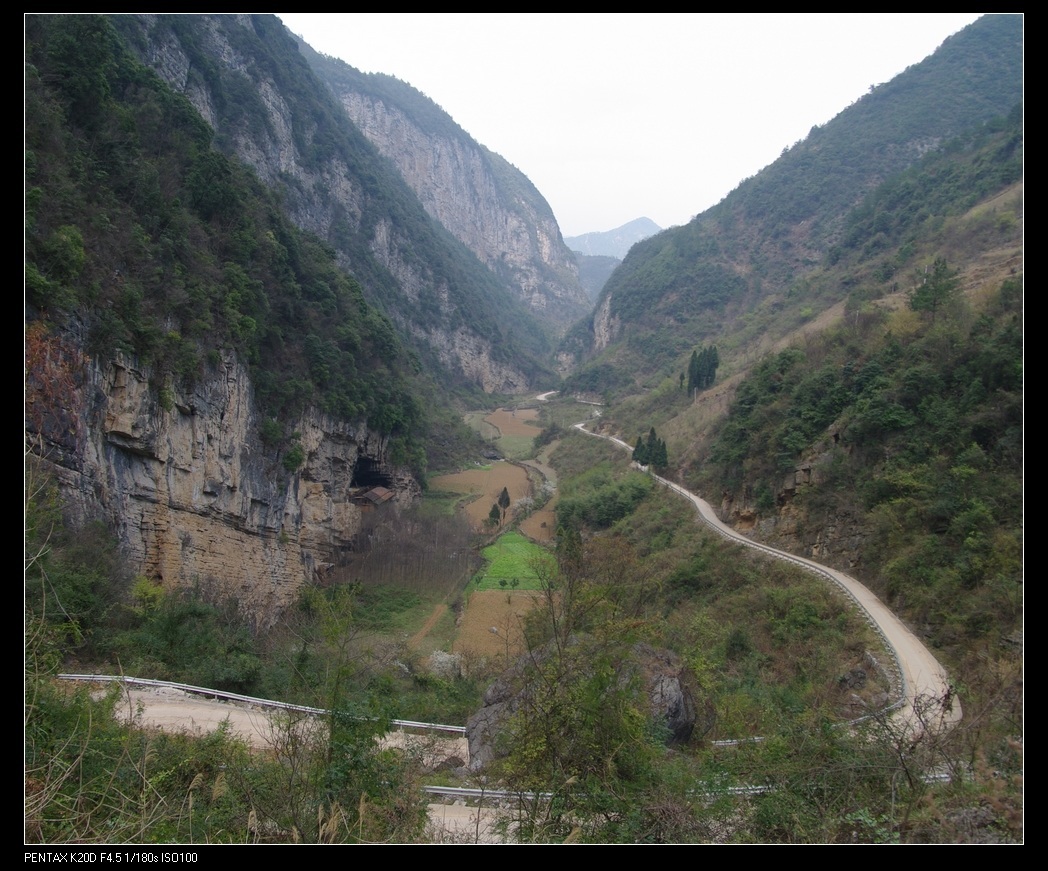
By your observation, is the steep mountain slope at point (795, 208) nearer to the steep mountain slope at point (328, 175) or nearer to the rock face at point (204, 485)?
the steep mountain slope at point (328, 175)

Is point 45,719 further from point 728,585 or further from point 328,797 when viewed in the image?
point 728,585

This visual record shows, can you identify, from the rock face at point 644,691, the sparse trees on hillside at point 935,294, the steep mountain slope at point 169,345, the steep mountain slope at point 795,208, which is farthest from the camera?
the steep mountain slope at point 795,208

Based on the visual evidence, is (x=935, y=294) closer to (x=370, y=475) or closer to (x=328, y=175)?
(x=370, y=475)

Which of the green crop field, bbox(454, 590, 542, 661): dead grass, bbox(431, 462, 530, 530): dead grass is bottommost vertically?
bbox(454, 590, 542, 661): dead grass

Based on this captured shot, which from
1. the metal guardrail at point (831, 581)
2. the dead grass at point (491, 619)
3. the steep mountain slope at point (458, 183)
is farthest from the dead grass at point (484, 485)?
the steep mountain slope at point (458, 183)

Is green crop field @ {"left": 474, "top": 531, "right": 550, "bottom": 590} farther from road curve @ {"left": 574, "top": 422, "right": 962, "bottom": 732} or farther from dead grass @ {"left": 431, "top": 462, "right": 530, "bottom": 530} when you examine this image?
road curve @ {"left": 574, "top": 422, "right": 962, "bottom": 732}

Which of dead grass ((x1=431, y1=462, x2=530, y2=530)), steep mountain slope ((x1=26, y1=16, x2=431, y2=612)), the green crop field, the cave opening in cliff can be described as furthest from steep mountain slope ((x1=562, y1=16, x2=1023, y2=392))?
steep mountain slope ((x1=26, y1=16, x2=431, y2=612))
